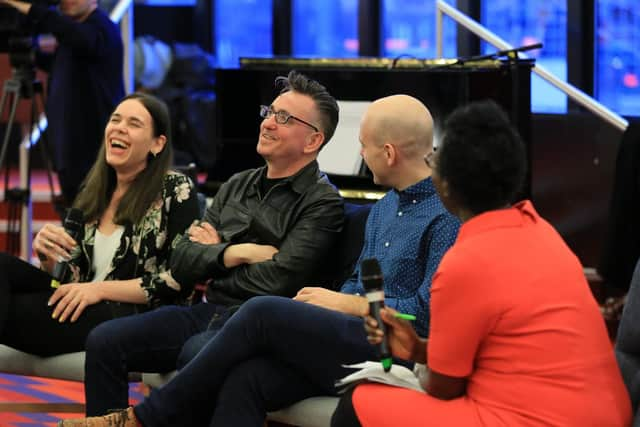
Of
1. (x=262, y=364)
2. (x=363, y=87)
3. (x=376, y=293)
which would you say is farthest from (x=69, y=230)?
(x=363, y=87)

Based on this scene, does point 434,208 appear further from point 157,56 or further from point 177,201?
point 157,56

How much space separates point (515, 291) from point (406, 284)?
0.64m

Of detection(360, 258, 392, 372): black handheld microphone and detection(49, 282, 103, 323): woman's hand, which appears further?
detection(49, 282, 103, 323): woman's hand

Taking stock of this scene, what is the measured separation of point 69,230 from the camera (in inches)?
130

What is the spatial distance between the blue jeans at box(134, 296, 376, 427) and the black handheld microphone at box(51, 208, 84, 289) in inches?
27.4

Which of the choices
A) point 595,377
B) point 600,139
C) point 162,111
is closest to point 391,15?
point 600,139

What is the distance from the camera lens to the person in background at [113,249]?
10.5 ft

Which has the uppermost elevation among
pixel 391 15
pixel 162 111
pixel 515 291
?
pixel 391 15

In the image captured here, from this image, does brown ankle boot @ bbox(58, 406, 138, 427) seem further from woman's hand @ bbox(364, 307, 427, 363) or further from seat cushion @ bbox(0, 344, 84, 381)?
woman's hand @ bbox(364, 307, 427, 363)

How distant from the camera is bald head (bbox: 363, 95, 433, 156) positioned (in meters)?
2.81

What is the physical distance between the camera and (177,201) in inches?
132

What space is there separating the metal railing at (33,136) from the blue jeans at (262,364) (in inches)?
109

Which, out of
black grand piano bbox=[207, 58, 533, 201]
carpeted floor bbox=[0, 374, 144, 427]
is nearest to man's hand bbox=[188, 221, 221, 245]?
carpeted floor bbox=[0, 374, 144, 427]

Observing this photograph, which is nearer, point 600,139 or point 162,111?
point 162,111
